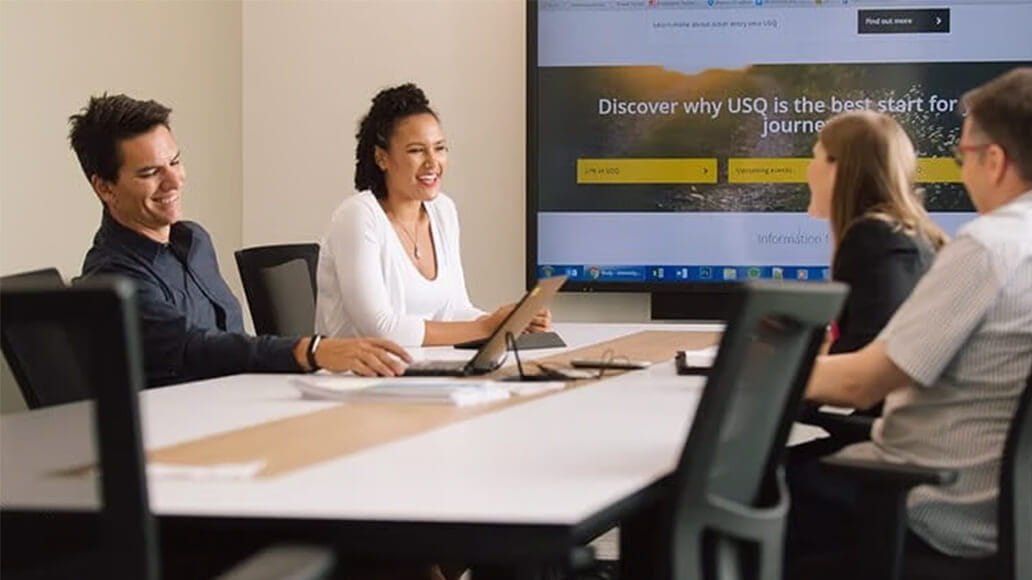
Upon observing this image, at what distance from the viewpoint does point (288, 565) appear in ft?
4.44

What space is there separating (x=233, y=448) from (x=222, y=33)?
369cm

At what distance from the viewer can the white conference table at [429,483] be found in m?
1.67

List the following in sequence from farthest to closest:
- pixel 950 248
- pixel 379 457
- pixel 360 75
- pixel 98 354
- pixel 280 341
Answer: pixel 360 75 < pixel 280 341 < pixel 950 248 < pixel 379 457 < pixel 98 354

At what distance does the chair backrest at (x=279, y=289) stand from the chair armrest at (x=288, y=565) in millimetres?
2773

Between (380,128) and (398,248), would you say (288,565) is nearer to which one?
(398,248)

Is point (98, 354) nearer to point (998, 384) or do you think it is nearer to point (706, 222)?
point (998, 384)

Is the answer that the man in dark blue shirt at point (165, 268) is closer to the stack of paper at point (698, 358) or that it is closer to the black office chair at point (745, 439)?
the stack of paper at point (698, 358)

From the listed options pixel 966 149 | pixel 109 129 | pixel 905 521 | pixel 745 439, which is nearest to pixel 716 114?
pixel 109 129

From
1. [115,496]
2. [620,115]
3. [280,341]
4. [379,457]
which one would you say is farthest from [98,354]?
[620,115]

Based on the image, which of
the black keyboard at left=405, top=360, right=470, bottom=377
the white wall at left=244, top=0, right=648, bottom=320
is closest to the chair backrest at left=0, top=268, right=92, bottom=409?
the black keyboard at left=405, top=360, right=470, bottom=377

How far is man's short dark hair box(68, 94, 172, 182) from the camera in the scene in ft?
11.7

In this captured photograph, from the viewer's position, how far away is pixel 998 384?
2.45m

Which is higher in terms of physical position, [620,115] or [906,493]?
[620,115]

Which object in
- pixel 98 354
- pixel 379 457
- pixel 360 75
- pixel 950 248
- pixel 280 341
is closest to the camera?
pixel 98 354
